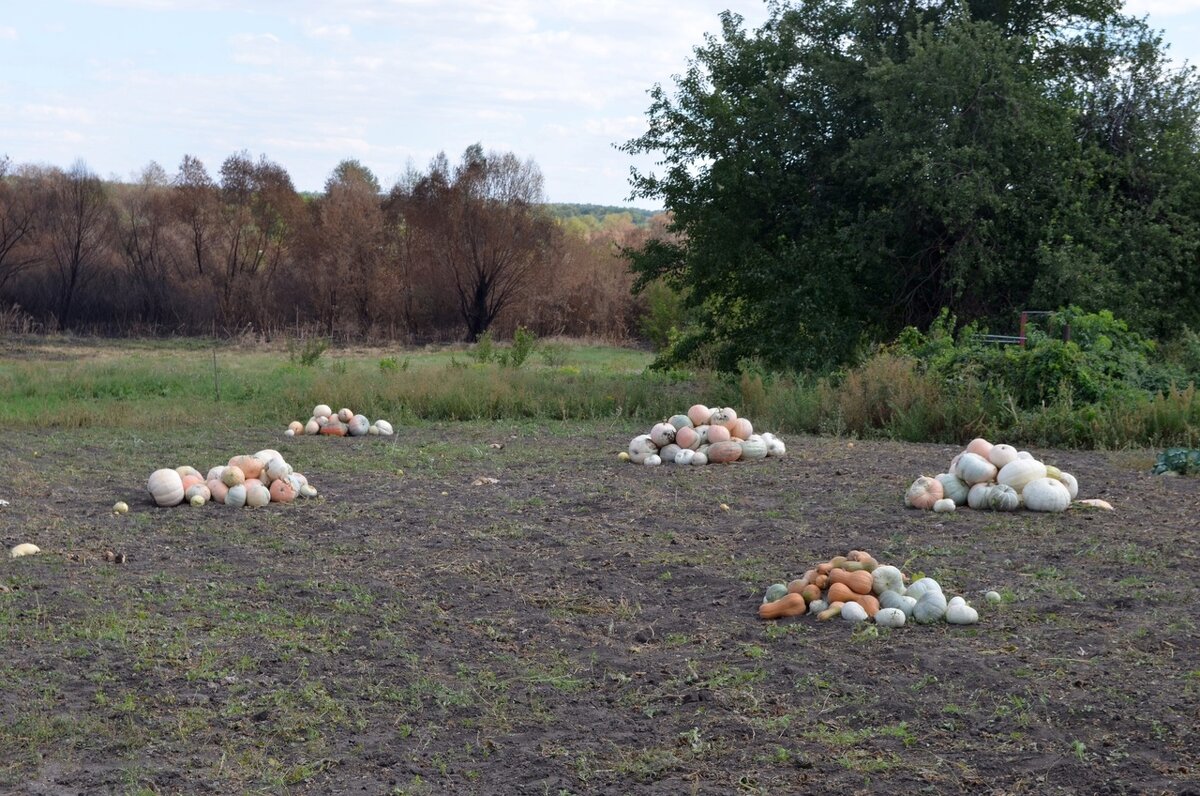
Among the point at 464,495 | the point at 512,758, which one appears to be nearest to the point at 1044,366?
the point at 464,495

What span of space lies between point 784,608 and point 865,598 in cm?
35

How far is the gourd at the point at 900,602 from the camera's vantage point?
4.88 meters

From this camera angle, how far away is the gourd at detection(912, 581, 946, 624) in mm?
4816

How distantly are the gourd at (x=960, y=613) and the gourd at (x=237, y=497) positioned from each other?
4822 millimetres

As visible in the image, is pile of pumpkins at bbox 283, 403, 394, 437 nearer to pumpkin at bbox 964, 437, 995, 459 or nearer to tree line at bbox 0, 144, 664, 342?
pumpkin at bbox 964, 437, 995, 459

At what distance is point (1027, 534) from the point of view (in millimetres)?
6469

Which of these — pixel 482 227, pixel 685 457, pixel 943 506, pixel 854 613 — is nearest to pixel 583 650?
pixel 854 613

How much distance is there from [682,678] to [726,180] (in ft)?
39.8

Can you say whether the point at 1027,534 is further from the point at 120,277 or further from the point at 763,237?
the point at 120,277

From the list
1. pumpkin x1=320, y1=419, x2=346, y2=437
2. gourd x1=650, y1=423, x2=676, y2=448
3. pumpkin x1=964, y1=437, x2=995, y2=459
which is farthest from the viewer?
pumpkin x1=320, y1=419, x2=346, y2=437

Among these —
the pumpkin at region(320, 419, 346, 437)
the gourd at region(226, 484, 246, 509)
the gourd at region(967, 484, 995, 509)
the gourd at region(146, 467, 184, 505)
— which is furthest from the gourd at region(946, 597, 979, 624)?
the pumpkin at region(320, 419, 346, 437)

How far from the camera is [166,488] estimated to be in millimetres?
7609

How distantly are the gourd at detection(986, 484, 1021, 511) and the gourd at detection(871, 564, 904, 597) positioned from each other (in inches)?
93.4

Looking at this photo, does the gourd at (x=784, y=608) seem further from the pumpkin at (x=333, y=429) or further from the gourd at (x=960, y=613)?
the pumpkin at (x=333, y=429)
